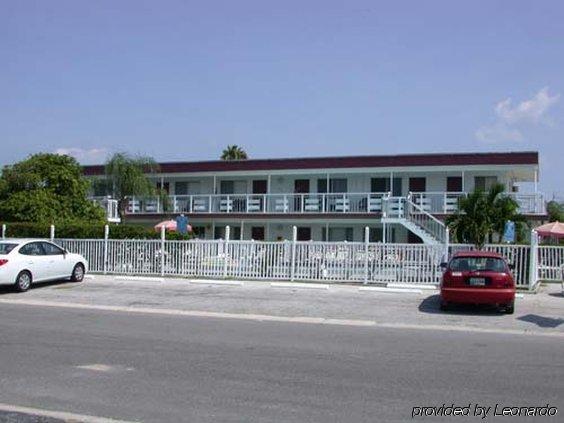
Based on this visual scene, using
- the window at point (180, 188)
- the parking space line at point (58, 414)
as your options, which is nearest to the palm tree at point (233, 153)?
the window at point (180, 188)

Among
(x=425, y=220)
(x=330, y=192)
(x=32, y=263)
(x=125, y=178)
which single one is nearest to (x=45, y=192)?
(x=125, y=178)

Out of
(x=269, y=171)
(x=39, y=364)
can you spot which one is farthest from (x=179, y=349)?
(x=269, y=171)

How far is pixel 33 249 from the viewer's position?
65.0 ft

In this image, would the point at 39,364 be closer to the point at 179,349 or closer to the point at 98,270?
the point at 179,349

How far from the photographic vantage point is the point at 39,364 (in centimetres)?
875

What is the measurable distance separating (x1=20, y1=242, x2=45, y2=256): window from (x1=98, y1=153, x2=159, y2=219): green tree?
57.2 feet

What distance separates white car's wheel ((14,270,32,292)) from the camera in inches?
746

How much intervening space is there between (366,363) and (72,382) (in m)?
3.82

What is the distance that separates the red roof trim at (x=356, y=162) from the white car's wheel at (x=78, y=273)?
17.3 meters

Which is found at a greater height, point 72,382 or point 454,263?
point 454,263

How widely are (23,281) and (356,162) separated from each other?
20750 millimetres

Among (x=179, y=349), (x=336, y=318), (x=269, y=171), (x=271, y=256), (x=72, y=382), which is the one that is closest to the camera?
(x=72, y=382)

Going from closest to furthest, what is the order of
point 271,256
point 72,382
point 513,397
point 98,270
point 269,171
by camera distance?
point 513,397
point 72,382
point 271,256
point 98,270
point 269,171

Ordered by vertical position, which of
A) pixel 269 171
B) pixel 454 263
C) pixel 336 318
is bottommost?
pixel 336 318
